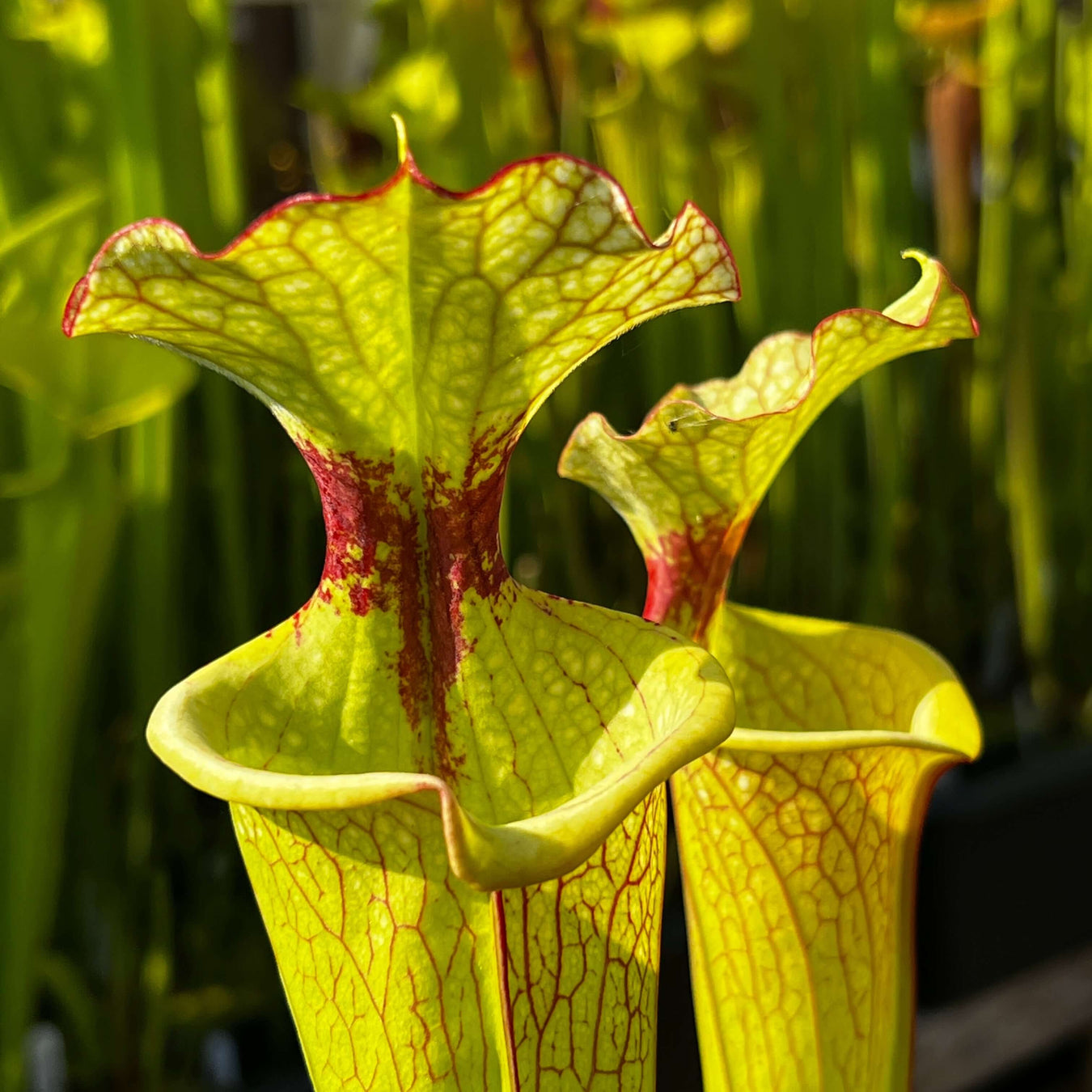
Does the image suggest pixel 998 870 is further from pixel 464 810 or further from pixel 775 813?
pixel 464 810

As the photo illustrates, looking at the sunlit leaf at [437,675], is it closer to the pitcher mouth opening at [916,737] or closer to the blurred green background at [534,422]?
the pitcher mouth opening at [916,737]

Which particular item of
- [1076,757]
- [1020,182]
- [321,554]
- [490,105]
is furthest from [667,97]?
[1076,757]

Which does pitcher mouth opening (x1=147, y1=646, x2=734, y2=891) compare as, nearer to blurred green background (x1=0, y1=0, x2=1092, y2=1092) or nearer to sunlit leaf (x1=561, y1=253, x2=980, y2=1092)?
sunlit leaf (x1=561, y1=253, x2=980, y2=1092)

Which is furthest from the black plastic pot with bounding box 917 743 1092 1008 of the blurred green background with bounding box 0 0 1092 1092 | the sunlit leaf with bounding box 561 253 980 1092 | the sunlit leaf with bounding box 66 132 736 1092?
the sunlit leaf with bounding box 66 132 736 1092

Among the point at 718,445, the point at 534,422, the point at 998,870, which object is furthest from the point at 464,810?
the point at 998,870

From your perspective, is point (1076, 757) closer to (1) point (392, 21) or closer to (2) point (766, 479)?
(2) point (766, 479)
